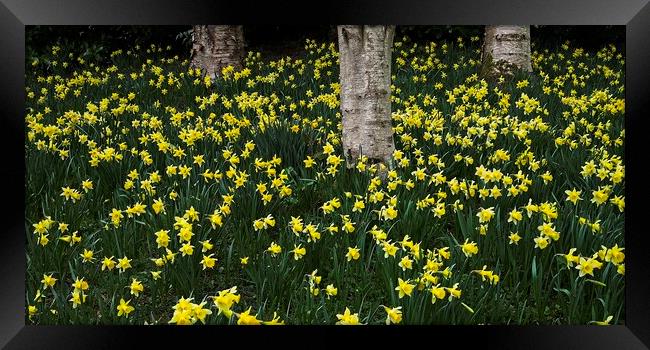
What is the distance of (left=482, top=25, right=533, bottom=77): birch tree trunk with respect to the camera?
19.7 feet

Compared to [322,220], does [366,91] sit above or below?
above

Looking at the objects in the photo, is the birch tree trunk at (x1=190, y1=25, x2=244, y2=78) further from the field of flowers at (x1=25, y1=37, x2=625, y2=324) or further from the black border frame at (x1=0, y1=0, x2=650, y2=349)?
the black border frame at (x1=0, y1=0, x2=650, y2=349)

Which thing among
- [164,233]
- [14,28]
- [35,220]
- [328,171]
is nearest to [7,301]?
[164,233]

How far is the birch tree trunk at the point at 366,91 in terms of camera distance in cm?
331

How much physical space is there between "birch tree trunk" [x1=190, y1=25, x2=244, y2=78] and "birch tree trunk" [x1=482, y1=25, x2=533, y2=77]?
2.81m

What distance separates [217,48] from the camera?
673cm

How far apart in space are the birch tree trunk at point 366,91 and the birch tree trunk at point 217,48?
3.45 m

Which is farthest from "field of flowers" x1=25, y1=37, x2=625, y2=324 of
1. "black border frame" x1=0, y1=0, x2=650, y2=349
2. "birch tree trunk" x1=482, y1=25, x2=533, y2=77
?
"birch tree trunk" x1=482, y1=25, x2=533, y2=77
